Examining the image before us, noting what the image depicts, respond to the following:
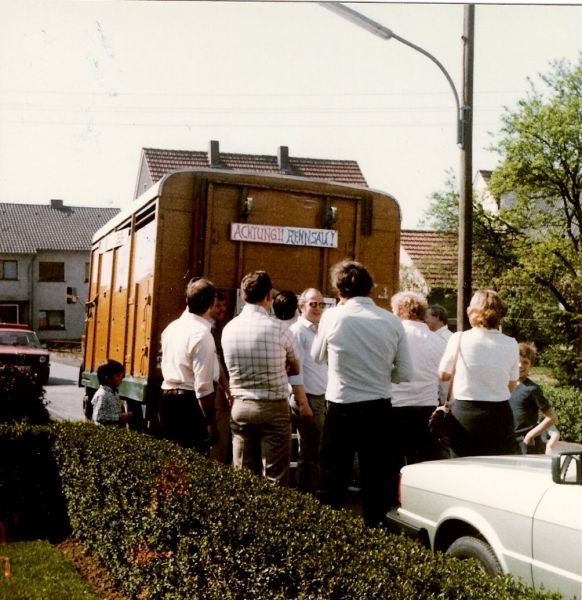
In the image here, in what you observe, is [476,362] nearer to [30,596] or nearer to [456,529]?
[456,529]

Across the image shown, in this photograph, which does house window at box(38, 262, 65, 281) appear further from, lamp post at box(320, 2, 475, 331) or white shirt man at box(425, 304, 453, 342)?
white shirt man at box(425, 304, 453, 342)

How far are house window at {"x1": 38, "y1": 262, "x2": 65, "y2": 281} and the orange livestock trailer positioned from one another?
132ft

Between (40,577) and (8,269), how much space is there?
43.2 m

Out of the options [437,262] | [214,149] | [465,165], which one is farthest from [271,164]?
[465,165]

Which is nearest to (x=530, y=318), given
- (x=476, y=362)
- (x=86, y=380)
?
(x=86, y=380)

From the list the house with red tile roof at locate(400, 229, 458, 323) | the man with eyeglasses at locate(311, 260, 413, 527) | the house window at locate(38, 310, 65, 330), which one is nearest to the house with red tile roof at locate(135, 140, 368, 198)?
the house with red tile roof at locate(400, 229, 458, 323)

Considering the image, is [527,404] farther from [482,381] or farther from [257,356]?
[257,356]

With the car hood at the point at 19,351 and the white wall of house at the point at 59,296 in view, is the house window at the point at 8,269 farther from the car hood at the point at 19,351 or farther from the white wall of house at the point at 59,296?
the car hood at the point at 19,351

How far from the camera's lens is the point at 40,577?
5.21 m

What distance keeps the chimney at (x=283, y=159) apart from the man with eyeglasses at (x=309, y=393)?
2693cm

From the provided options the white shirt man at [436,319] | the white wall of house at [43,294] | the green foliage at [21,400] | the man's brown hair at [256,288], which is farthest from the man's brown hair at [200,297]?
the white wall of house at [43,294]

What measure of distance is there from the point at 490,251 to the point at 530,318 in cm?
216

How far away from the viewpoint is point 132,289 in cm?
857

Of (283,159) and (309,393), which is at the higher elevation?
(283,159)
